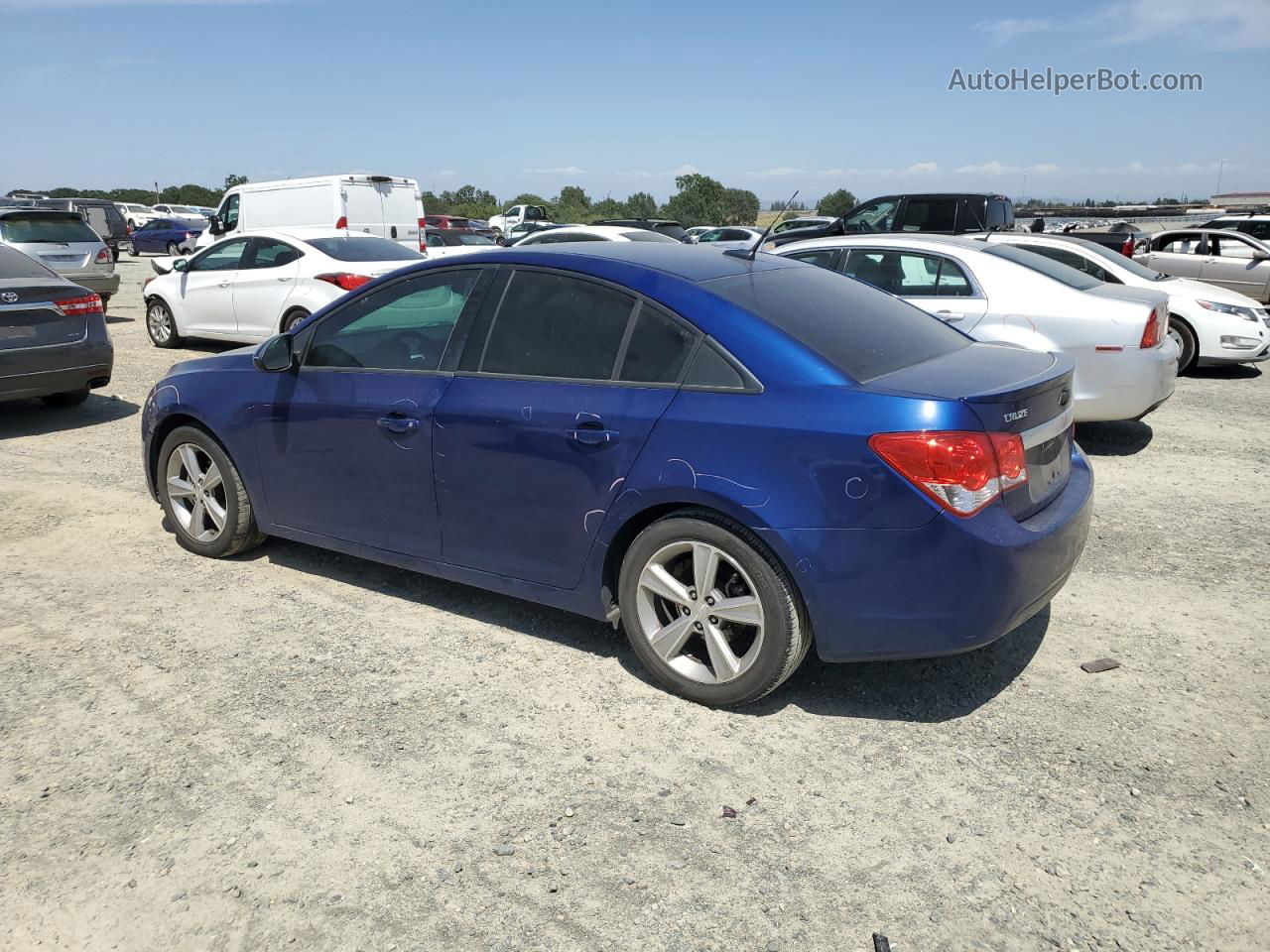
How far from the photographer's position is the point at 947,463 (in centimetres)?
325

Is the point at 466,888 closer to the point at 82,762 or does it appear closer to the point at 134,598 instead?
the point at 82,762

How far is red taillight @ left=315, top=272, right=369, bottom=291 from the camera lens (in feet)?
36.3

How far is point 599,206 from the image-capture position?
67125mm

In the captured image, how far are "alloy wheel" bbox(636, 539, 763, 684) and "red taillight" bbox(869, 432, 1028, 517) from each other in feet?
2.21

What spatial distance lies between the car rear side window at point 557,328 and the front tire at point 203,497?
1.79 metres

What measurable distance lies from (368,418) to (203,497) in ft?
4.72

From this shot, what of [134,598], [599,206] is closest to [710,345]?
[134,598]

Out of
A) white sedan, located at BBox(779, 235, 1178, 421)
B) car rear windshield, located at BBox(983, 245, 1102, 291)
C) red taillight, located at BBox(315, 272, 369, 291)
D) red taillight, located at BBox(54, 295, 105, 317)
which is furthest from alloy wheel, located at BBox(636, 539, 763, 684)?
red taillight, located at BBox(315, 272, 369, 291)

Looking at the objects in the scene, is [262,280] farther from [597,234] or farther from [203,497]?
[203,497]

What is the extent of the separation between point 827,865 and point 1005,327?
565 cm

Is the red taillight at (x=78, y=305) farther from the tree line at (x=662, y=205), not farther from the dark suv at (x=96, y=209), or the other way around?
the tree line at (x=662, y=205)

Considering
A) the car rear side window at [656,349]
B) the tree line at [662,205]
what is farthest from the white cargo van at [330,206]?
the tree line at [662,205]

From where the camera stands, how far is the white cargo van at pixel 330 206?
634 inches

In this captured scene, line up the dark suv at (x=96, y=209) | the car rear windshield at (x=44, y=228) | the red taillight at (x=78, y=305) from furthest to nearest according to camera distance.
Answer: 1. the dark suv at (x=96, y=209)
2. the car rear windshield at (x=44, y=228)
3. the red taillight at (x=78, y=305)
